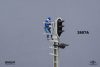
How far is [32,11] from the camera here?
7047 mm

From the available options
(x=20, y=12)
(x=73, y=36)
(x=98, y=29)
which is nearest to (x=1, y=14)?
(x=20, y=12)

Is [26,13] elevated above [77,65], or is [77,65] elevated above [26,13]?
[26,13]

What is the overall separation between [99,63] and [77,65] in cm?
44

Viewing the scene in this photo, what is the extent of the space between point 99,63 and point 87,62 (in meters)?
0.24

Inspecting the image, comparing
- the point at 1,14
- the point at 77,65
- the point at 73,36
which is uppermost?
the point at 1,14

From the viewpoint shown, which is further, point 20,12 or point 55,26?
point 20,12

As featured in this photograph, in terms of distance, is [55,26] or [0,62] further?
[0,62]

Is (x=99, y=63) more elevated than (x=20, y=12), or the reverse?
(x=20, y=12)

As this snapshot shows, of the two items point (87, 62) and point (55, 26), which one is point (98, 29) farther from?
point (55, 26)

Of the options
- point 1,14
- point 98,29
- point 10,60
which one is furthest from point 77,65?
point 1,14

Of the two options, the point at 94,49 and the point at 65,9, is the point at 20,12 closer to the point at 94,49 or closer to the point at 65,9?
the point at 65,9

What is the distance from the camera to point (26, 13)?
23.1ft

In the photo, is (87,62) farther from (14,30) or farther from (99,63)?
(14,30)

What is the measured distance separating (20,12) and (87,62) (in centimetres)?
165
